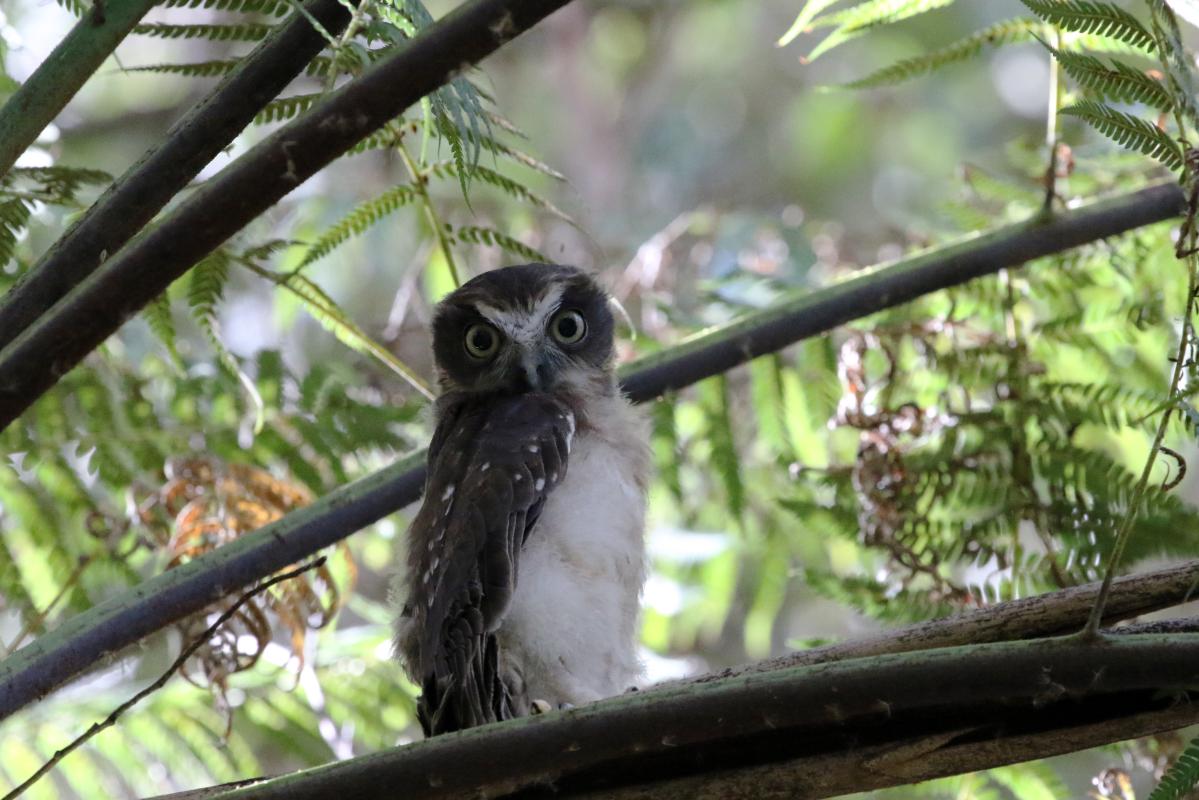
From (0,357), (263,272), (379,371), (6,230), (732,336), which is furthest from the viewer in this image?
(379,371)

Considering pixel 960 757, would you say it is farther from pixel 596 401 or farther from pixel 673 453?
pixel 673 453

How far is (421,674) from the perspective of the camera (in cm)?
274

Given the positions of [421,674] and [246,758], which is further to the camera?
[246,758]

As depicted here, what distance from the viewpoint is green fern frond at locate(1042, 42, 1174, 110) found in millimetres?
2018

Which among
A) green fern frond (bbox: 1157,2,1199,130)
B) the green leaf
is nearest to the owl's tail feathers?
the green leaf

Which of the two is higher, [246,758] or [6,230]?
[6,230]

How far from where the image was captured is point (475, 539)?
2.78 metres

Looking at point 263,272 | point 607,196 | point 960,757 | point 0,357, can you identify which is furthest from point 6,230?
point 607,196

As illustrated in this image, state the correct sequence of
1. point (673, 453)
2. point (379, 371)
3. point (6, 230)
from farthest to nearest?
point (379, 371) → point (673, 453) → point (6, 230)

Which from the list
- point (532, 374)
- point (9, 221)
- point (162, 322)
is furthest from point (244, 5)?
point (532, 374)

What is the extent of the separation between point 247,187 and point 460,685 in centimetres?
122

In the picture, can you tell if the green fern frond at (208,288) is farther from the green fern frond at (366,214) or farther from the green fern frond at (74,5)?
the green fern frond at (74,5)

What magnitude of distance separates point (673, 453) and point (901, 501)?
0.95 meters

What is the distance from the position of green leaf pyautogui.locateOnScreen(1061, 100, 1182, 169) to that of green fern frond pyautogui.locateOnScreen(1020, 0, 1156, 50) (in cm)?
16
